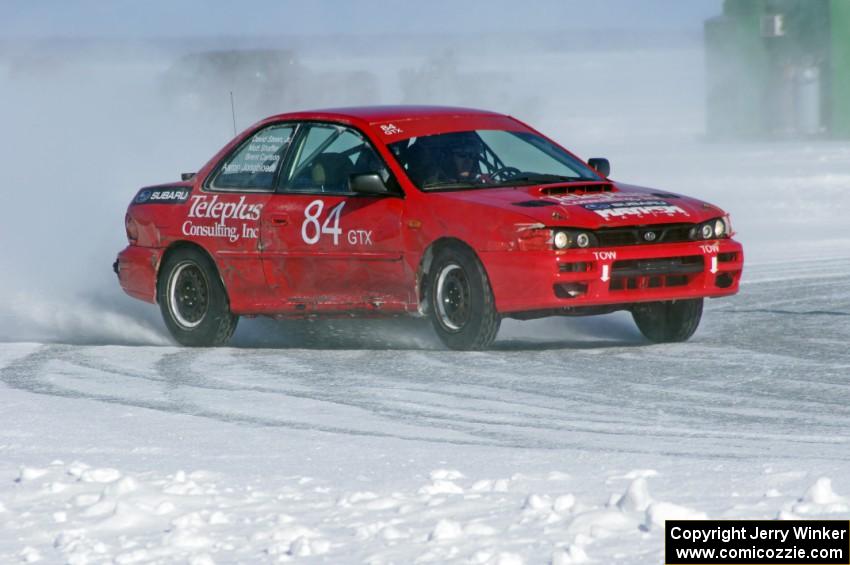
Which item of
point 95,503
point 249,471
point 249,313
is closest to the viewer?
point 95,503

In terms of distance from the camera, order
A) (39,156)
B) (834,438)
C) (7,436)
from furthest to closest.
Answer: (39,156) < (7,436) < (834,438)

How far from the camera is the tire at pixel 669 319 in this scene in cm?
995

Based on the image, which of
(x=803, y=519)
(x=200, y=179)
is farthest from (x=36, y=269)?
(x=803, y=519)

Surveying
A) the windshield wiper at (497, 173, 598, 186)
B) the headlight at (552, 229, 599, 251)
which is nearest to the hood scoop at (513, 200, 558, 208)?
the headlight at (552, 229, 599, 251)

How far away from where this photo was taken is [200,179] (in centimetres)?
1104

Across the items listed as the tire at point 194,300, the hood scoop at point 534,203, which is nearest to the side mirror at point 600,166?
the hood scoop at point 534,203

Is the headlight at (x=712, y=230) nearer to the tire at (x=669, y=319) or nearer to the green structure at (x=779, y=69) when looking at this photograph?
the tire at (x=669, y=319)

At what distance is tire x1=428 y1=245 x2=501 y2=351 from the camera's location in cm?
934

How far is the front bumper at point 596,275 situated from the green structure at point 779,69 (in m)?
35.1

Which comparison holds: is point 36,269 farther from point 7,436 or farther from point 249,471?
point 249,471

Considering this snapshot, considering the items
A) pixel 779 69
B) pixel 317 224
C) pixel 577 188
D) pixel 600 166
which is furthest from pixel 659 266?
pixel 779 69

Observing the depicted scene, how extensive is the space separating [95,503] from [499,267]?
155 inches

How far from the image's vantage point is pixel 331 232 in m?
9.98

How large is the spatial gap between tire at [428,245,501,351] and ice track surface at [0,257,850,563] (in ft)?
0.44
